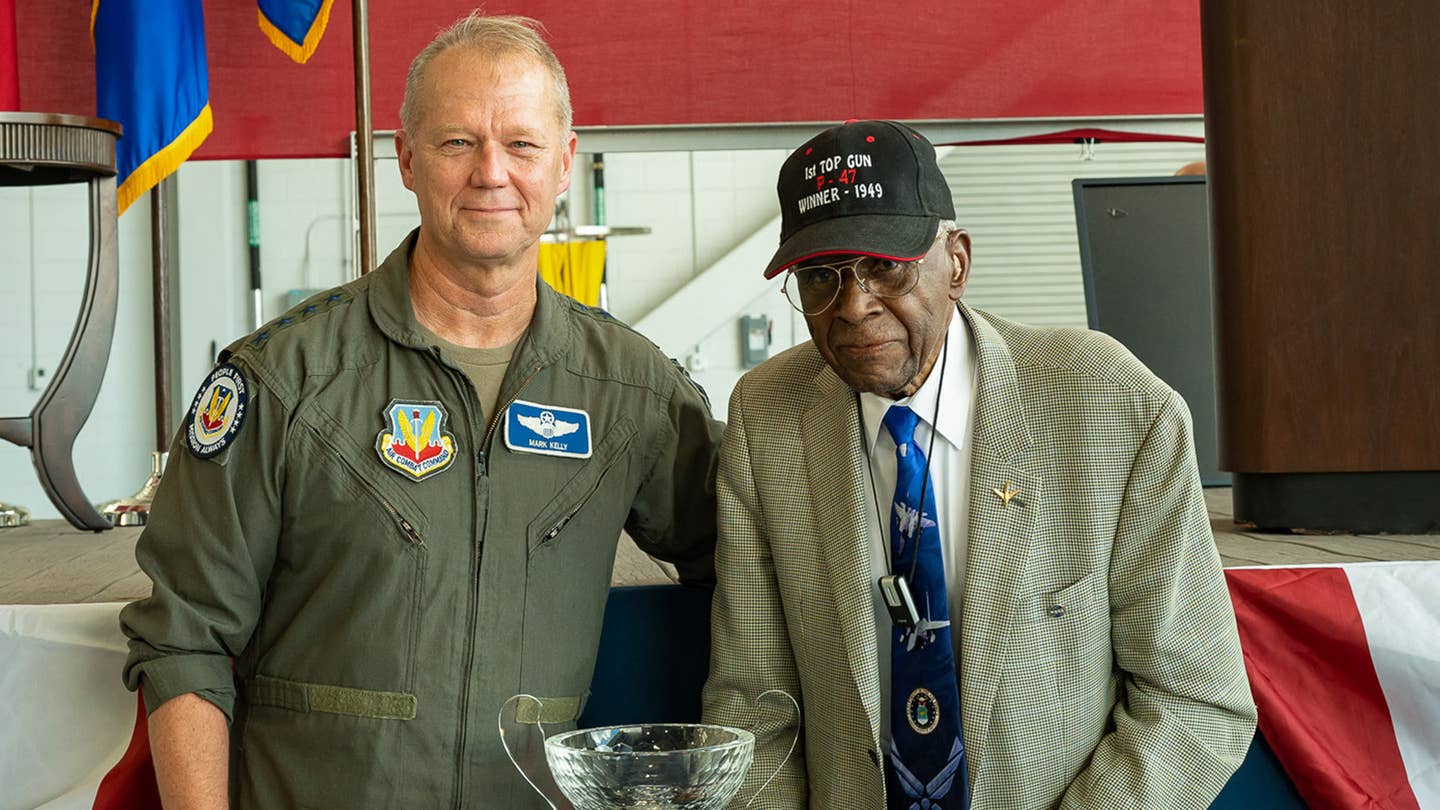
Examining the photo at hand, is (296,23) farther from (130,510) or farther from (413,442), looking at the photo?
(413,442)

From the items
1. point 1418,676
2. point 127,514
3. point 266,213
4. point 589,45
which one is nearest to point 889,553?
point 1418,676

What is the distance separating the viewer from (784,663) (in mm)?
1577

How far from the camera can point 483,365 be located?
1.58 meters

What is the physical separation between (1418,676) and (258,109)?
9.55ft

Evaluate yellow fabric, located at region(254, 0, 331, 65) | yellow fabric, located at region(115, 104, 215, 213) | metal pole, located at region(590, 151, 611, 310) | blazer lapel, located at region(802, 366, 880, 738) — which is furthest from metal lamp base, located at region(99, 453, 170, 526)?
metal pole, located at region(590, 151, 611, 310)

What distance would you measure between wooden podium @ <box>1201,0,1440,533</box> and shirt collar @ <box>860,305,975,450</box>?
0.89m

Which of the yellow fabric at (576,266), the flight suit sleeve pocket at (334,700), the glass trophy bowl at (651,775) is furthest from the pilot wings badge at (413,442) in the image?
the yellow fabric at (576,266)

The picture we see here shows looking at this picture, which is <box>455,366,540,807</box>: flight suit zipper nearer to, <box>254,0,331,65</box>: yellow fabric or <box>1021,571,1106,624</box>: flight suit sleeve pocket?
<box>1021,571,1106,624</box>: flight suit sleeve pocket

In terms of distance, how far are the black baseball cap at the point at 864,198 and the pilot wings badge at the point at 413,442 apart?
0.41 metres

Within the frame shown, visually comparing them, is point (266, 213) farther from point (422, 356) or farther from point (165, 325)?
point (422, 356)

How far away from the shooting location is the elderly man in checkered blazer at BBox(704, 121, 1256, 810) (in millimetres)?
1400

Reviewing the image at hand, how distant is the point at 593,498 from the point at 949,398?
1.35 feet

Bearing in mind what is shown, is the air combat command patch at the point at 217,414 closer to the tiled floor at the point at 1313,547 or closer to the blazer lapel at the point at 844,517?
the blazer lapel at the point at 844,517

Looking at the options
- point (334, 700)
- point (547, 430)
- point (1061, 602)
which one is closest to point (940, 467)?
point (1061, 602)
